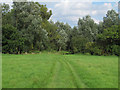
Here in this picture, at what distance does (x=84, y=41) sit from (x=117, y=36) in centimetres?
927

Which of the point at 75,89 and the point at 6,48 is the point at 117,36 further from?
the point at 75,89

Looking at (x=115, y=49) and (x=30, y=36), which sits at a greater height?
(x=30, y=36)

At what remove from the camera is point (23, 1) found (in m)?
41.5

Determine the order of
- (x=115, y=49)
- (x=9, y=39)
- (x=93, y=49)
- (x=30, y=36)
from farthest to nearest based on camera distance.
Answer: (x=93, y=49) → (x=115, y=49) → (x=30, y=36) → (x=9, y=39)

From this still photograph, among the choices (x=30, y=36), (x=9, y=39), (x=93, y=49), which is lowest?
(x=93, y=49)

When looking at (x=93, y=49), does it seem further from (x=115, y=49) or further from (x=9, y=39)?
(x=9, y=39)

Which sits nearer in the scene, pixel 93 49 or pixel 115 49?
pixel 115 49

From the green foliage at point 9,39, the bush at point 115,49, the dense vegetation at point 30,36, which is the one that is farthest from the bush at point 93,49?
the green foliage at point 9,39

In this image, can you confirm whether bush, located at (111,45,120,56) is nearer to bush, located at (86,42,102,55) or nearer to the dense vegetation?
the dense vegetation

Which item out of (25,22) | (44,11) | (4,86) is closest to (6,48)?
(25,22)

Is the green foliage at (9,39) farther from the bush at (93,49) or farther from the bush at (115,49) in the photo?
the bush at (115,49)

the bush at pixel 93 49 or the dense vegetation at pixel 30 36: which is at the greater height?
the dense vegetation at pixel 30 36

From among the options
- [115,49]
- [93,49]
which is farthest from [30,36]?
[115,49]

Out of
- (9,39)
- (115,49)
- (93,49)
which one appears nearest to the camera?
(9,39)
